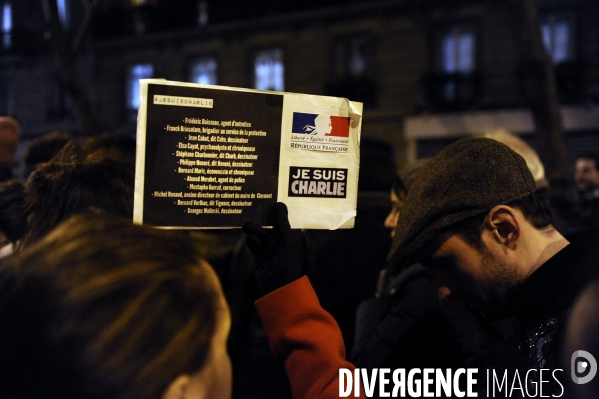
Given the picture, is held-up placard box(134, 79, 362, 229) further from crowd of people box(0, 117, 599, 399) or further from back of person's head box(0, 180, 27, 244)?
back of person's head box(0, 180, 27, 244)

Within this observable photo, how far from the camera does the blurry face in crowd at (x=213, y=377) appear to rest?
2.82 ft

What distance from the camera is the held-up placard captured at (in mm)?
1350

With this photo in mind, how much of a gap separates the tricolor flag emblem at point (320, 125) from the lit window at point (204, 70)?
16.8 meters

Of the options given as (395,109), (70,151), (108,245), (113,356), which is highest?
(395,109)

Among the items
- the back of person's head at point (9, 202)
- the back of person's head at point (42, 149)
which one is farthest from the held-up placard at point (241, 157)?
the back of person's head at point (42, 149)

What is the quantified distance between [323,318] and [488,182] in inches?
23.8

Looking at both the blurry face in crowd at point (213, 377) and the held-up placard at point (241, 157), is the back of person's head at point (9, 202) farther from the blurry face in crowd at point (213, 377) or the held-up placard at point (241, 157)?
the blurry face in crowd at point (213, 377)

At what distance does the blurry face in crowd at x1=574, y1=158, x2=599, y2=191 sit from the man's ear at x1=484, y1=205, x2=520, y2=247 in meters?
5.55

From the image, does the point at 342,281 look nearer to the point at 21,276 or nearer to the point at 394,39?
the point at 21,276

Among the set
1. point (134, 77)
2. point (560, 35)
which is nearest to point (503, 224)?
point (560, 35)

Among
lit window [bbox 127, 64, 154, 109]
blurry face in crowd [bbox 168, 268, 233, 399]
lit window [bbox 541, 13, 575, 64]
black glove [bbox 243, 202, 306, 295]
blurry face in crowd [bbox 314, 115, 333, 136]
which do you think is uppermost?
lit window [bbox 541, 13, 575, 64]

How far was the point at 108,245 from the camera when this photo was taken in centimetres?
87

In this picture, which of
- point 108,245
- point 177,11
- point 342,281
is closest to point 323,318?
point 108,245

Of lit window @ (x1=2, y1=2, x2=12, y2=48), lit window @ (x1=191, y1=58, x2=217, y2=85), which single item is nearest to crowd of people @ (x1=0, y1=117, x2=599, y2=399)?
lit window @ (x1=191, y1=58, x2=217, y2=85)
